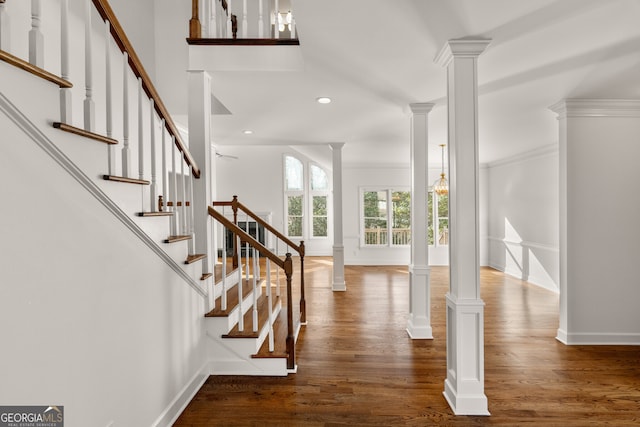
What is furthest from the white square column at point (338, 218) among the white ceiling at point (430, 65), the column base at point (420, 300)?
the column base at point (420, 300)

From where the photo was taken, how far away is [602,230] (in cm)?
346

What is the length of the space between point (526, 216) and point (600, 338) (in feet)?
11.3

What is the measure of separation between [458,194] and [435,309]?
290 cm

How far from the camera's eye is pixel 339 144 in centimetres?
584

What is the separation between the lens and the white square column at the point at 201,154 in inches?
116

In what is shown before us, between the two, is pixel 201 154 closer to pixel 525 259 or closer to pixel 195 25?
pixel 195 25

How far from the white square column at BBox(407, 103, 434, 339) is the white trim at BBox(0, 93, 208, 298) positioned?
2497 mm

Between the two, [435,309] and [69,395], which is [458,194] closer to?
[69,395]

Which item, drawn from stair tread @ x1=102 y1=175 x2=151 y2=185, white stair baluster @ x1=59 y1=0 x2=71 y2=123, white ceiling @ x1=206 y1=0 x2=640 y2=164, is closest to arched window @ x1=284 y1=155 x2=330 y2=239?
white ceiling @ x1=206 y1=0 x2=640 y2=164

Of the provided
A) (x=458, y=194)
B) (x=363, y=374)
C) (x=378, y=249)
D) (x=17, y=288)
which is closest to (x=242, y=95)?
(x=458, y=194)

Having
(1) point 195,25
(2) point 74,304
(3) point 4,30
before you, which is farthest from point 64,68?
(1) point 195,25

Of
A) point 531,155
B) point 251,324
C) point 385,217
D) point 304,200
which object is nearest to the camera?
point 251,324

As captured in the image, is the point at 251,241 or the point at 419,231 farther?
the point at 419,231

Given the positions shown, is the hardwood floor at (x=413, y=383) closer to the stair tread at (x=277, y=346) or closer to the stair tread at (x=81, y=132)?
the stair tread at (x=277, y=346)
